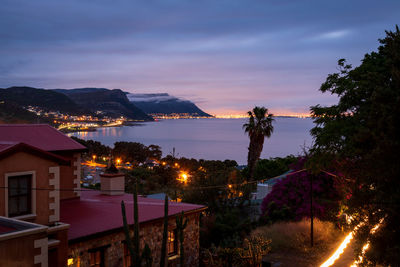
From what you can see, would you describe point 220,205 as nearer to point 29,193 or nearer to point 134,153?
point 29,193

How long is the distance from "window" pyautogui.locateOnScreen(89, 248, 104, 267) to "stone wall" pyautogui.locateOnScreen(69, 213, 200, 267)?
14 cm

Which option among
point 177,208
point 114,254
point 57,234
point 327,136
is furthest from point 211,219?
point 57,234

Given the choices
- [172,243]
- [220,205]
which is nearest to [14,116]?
[220,205]

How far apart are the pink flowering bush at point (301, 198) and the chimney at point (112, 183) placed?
9.59 m

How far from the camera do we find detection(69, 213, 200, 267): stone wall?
36.4 ft

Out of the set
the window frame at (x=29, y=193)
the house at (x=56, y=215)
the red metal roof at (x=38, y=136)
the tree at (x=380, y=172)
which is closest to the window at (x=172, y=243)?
the house at (x=56, y=215)

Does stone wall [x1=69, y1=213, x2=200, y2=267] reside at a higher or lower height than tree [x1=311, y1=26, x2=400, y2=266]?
lower

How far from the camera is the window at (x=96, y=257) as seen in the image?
11445 millimetres

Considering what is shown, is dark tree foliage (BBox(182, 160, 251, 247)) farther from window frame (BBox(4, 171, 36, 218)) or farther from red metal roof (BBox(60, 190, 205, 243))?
window frame (BBox(4, 171, 36, 218))

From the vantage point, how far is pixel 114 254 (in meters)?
12.0

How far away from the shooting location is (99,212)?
13.3 m

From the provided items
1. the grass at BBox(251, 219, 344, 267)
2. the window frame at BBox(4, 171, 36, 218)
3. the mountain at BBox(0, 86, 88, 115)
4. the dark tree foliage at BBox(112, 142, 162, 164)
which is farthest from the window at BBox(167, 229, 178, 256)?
the mountain at BBox(0, 86, 88, 115)

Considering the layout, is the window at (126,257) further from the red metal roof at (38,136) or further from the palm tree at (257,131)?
the palm tree at (257,131)

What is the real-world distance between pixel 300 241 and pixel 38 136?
12.7 meters
